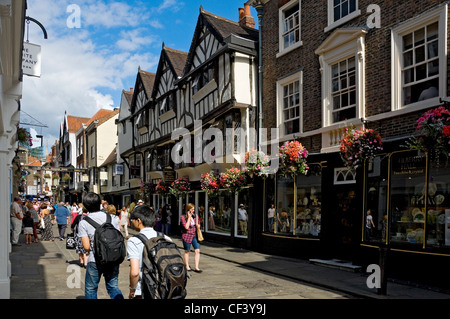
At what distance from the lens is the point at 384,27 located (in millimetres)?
10094

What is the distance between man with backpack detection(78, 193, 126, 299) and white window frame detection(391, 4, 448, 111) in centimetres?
719

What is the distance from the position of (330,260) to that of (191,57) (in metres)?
12.9

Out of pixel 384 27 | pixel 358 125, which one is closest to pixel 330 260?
pixel 358 125

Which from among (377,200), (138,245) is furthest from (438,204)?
(138,245)

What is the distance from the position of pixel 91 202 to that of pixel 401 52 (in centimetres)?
807

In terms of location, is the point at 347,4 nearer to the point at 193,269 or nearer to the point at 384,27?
the point at 384,27

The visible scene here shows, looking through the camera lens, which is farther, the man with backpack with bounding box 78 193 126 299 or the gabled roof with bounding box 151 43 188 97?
the gabled roof with bounding box 151 43 188 97

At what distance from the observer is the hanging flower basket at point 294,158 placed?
471 inches

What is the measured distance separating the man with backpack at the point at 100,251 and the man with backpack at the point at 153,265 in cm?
→ 67

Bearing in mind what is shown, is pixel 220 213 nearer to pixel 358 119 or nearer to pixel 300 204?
pixel 300 204

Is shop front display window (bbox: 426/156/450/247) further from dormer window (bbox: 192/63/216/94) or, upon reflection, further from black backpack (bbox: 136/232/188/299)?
dormer window (bbox: 192/63/216/94)

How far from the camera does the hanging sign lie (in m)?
8.29

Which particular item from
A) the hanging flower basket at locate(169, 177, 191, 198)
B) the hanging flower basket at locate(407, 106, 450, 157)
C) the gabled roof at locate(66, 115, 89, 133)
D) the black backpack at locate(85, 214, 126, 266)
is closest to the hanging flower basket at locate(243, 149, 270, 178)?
the hanging flower basket at locate(407, 106, 450, 157)

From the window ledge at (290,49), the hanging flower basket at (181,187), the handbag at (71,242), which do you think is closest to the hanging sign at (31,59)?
the handbag at (71,242)
